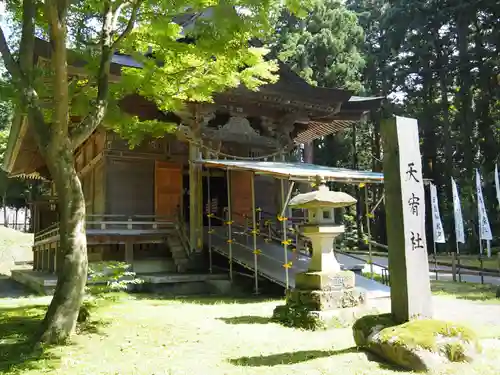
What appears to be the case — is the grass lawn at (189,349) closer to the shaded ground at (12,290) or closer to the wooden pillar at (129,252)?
the shaded ground at (12,290)

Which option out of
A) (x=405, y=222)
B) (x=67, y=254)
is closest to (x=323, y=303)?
(x=405, y=222)

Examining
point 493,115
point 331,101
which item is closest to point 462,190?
point 493,115

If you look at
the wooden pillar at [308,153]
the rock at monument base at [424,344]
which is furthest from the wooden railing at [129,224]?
the wooden pillar at [308,153]

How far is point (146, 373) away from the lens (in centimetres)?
483

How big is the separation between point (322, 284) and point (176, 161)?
8.10 m

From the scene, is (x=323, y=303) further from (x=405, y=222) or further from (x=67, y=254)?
(x=67, y=254)

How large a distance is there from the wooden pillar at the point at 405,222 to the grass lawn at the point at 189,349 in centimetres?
78

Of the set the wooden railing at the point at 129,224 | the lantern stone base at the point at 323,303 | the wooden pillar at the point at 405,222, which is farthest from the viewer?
the wooden railing at the point at 129,224

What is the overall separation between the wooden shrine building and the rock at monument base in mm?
8554

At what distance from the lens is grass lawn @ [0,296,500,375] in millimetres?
4906

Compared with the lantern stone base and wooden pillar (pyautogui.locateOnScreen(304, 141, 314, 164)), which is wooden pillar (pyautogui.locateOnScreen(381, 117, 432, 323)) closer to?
the lantern stone base

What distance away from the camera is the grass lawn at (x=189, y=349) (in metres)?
4.91

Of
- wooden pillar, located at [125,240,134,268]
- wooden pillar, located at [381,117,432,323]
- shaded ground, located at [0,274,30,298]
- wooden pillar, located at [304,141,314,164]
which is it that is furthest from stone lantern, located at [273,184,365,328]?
wooden pillar, located at [304,141,314,164]

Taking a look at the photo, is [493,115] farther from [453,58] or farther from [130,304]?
[130,304]
